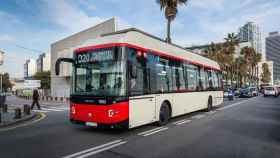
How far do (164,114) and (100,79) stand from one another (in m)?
3.35

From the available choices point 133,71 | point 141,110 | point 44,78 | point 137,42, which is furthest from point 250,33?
point 133,71

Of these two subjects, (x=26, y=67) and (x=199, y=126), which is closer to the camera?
(x=199, y=126)

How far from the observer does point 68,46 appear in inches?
1794

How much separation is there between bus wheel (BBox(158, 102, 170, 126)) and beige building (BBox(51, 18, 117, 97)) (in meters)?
24.3

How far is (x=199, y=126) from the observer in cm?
920

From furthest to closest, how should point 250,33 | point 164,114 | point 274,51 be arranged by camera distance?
point 274,51, point 250,33, point 164,114

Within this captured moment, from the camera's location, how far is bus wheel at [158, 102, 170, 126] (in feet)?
29.6

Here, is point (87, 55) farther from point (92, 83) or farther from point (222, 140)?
point (222, 140)

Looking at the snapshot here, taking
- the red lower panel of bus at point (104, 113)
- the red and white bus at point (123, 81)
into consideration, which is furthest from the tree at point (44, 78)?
the red lower panel of bus at point (104, 113)

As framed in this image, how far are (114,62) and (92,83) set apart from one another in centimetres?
107

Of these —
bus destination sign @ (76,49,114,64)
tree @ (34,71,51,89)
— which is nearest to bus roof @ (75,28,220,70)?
bus destination sign @ (76,49,114,64)

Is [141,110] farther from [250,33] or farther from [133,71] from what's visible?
[250,33]

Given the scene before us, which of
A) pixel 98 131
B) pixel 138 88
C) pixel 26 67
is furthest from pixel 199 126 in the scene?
pixel 26 67

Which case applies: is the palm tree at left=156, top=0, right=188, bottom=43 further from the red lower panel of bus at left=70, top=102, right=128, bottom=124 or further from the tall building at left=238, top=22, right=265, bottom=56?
the tall building at left=238, top=22, right=265, bottom=56
